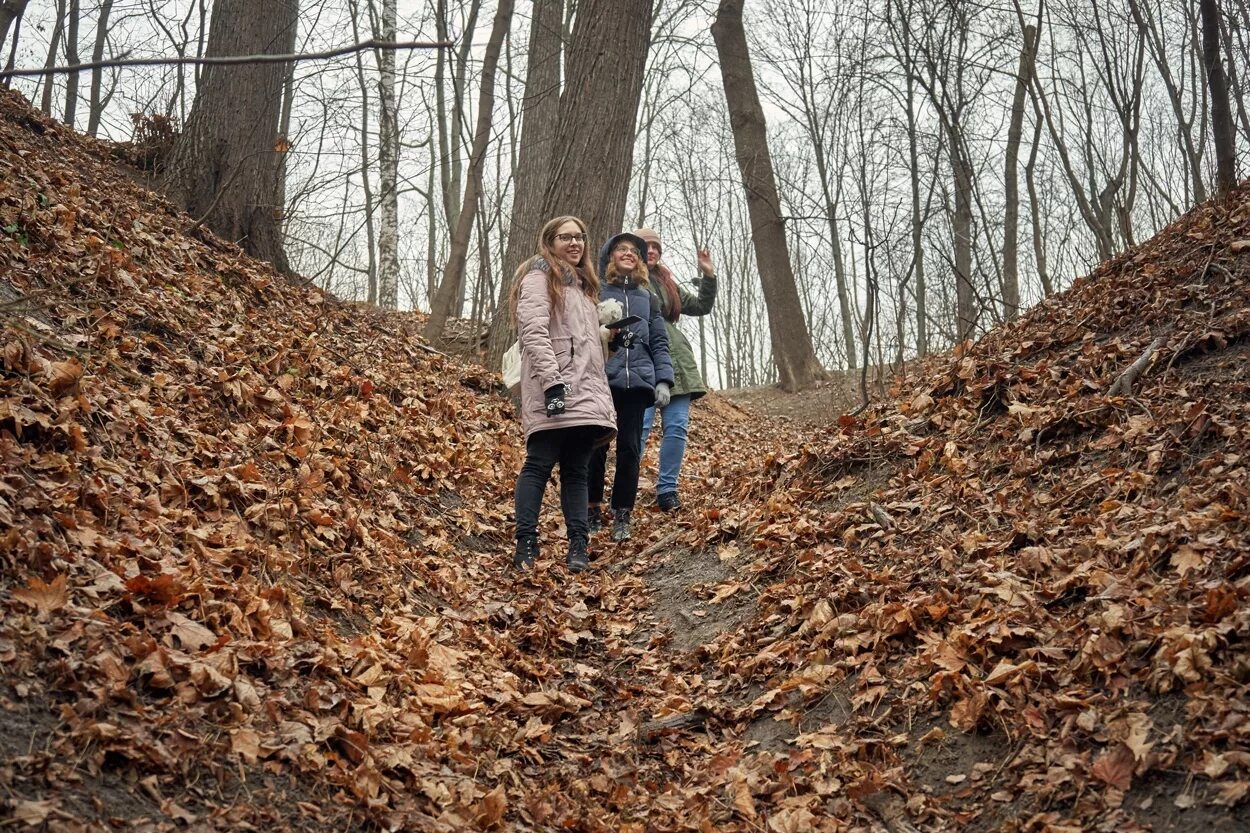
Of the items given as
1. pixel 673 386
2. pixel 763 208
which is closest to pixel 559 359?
pixel 673 386

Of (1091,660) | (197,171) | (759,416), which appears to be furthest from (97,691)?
(759,416)

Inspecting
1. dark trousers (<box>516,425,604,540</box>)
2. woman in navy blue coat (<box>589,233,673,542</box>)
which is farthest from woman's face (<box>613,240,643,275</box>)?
dark trousers (<box>516,425,604,540</box>)

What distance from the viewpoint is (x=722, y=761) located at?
3578mm

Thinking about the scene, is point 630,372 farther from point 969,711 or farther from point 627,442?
point 969,711

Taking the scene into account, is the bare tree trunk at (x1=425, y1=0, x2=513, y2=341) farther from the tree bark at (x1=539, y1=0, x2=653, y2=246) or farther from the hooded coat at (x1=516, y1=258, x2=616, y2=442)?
the hooded coat at (x1=516, y1=258, x2=616, y2=442)

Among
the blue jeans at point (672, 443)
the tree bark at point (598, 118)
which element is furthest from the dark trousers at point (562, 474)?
the tree bark at point (598, 118)

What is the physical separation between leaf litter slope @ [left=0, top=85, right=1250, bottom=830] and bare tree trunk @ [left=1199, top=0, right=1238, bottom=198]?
0.43 metres

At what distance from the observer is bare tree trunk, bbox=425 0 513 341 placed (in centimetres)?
1023

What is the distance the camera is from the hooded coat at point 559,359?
559cm

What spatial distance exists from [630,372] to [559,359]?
0.87 meters

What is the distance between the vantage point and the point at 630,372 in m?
6.49

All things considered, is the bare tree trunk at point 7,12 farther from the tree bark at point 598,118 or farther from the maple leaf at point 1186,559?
the maple leaf at point 1186,559

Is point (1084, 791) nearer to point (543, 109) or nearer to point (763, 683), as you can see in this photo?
point (763, 683)

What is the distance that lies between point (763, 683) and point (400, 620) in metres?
1.68
